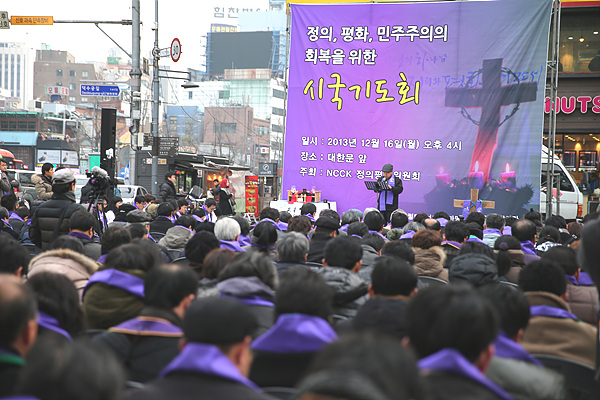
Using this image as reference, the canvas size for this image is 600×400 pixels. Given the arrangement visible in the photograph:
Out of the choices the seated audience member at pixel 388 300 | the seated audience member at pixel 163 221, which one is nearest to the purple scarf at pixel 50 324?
the seated audience member at pixel 388 300

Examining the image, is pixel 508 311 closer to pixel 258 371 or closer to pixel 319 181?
pixel 258 371

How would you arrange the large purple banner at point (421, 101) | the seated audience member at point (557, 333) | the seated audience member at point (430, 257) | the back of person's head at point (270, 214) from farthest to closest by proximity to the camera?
the large purple banner at point (421, 101), the back of person's head at point (270, 214), the seated audience member at point (430, 257), the seated audience member at point (557, 333)

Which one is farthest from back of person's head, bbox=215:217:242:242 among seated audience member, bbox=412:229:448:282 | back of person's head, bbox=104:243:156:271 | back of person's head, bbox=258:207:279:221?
back of person's head, bbox=258:207:279:221

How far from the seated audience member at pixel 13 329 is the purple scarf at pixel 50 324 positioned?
1.82 ft

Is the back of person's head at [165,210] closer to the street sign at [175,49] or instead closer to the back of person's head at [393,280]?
the back of person's head at [393,280]

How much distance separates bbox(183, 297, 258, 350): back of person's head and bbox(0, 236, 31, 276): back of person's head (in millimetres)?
1923

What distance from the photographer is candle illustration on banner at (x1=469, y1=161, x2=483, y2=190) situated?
12.0 m

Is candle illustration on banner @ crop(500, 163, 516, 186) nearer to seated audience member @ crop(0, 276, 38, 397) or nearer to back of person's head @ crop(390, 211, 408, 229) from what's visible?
back of person's head @ crop(390, 211, 408, 229)

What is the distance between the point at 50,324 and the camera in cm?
258

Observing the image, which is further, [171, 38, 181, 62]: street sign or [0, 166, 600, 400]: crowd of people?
[171, 38, 181, 62]: street sign

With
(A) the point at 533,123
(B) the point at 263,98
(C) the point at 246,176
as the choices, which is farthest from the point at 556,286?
(B) the point at 263,98

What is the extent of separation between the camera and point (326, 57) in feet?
41.1

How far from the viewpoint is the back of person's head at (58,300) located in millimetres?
2609

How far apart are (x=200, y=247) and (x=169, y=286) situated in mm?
1791
